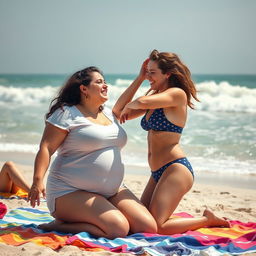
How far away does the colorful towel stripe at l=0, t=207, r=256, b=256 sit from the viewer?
371cm

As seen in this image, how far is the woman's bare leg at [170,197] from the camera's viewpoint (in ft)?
13.8

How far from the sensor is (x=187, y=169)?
432cm

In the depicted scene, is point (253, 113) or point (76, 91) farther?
point (253, 113)

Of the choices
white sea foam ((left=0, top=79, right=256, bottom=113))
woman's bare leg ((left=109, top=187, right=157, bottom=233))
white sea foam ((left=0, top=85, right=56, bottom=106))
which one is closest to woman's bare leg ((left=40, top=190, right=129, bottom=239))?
woman's bare leg ((left=109, top=187, right=157, bottom=233))

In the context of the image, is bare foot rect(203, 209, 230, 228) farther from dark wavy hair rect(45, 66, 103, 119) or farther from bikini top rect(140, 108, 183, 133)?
dark wavy hair rect(45, 66, 103, 119)

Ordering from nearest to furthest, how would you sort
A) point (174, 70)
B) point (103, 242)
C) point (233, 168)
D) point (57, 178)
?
1. point (103, 242)
2. point (57, 178)
3. point (174, 70)
4. point (233, 168)

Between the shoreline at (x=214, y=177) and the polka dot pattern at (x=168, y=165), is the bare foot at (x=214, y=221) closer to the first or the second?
the polka dot pattern at (x=168, y=165)

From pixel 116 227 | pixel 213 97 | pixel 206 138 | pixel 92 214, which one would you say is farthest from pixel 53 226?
pixel 213 97

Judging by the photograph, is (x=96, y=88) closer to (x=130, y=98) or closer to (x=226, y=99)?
(x=130, y=98)

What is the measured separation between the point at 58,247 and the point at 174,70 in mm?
2067

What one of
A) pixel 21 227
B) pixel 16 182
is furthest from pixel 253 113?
pixel 21 227

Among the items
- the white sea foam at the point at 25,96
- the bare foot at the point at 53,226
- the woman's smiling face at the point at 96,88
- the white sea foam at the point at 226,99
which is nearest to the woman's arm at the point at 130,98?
the woman's smiling face at the point at 96,88

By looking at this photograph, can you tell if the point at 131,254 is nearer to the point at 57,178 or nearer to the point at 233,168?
the point at 57,178

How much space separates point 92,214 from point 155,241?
62 cm
